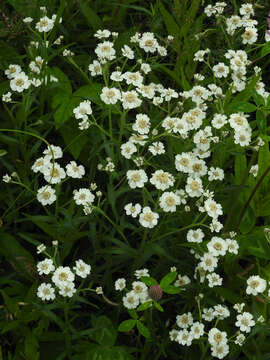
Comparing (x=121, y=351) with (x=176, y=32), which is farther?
(x=176, y=32)

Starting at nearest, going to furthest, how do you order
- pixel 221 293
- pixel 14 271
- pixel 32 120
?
pixel 221 293 < pixel 14 271 < pixel 32 120

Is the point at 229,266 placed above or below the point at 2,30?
below

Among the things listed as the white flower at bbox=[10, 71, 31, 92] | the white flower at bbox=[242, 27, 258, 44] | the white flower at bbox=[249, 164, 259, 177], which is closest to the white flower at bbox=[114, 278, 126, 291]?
the white flower at bbox=[249, 164, 259, 177]

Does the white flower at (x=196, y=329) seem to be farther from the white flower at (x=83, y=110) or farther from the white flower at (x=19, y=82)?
the white flower at (x=19, y=82)

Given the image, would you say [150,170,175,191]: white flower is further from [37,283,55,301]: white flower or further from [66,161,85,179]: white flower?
[37,283,55,301]: white flower

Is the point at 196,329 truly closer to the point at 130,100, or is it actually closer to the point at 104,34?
the point at 130,100

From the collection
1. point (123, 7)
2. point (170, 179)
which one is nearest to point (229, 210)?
point (170, 179)

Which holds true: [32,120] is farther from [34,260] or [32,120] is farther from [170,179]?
[170,179]
